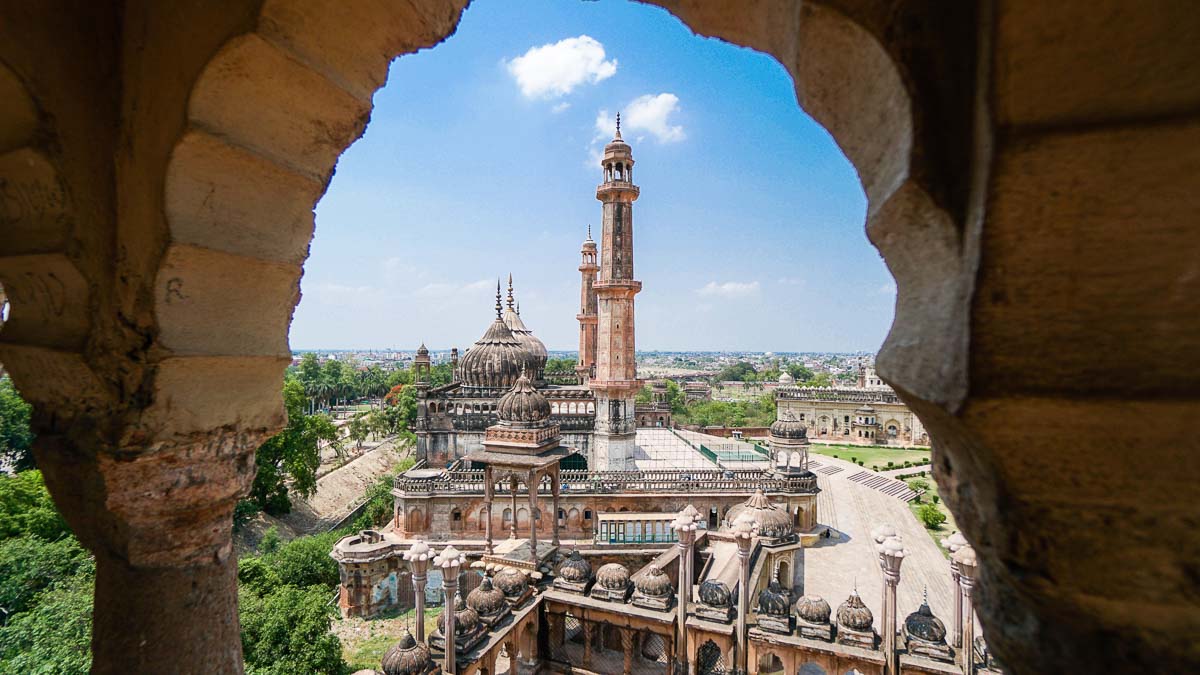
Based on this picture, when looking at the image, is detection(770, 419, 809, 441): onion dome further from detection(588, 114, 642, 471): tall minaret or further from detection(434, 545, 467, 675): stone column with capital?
detection(434, 545, 467, 675): stone column with capital

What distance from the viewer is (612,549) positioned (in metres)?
16.7

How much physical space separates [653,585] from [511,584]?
109 inches

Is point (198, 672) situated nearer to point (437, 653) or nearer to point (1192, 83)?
point (1192, 83)

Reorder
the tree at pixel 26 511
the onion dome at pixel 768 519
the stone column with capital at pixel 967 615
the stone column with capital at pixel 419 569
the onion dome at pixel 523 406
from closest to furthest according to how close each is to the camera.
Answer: the stone column with capital at pixel 419 569 → the stone column with capital at pixel 967 615 → the tree at pixel 26 511 → the onion dome at pixel 523 406 → the onion dome at pixel 768 519

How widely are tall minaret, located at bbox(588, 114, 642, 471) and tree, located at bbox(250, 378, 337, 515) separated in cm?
1345

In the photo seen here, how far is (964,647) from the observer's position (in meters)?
8.71

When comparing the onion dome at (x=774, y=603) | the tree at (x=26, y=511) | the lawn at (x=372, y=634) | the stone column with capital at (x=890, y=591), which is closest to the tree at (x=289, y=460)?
the tree at (x=26, y=511)

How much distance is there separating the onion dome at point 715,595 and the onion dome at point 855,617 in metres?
2.00

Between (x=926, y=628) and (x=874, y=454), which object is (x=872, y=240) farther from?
(x=874, y=454)

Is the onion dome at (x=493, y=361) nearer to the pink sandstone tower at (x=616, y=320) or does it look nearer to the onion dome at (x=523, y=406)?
the pink sandstone tower at (x=616, y=320)

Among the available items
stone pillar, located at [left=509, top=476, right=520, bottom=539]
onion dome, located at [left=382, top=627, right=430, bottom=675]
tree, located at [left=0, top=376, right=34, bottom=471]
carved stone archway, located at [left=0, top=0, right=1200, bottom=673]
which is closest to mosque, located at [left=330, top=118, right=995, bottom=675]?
onion dome, located at [left=382, top=627, right=430, bottom=675]

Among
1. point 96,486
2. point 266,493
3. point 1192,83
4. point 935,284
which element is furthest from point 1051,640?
point 266,493

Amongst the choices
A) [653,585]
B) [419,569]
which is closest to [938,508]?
[653,585]

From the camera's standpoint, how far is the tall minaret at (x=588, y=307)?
37.9m
